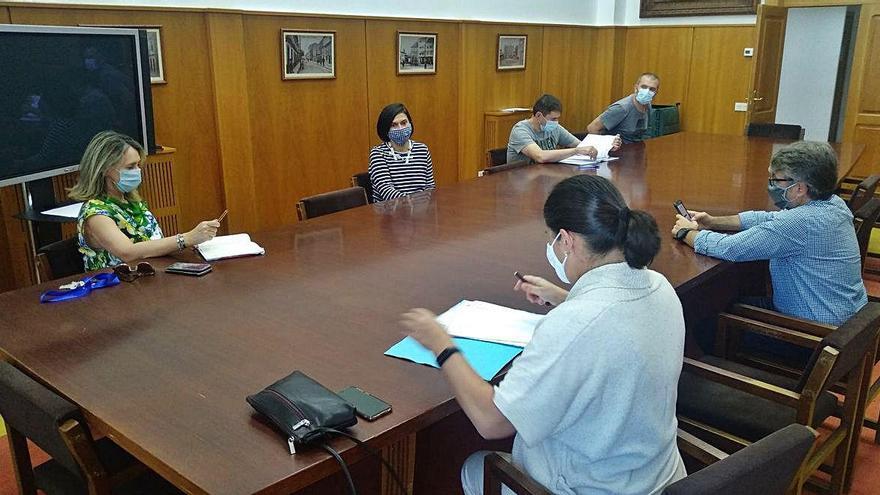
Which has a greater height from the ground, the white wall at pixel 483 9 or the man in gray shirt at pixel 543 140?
the white wall at pixel 483 9

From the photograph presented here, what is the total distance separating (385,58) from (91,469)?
488 cm

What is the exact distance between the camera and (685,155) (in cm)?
470

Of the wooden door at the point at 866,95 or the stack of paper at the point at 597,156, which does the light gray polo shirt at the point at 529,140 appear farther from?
the wooden door at the point at 866,95

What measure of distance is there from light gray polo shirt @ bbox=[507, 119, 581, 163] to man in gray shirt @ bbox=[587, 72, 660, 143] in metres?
0.60

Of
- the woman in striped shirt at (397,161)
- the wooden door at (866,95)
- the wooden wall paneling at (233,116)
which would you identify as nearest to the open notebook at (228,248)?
the woman in striped shirt at (397,161)

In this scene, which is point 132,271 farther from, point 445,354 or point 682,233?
point 682,233

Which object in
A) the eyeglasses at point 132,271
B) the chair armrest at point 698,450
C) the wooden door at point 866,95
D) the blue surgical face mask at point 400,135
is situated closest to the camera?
the chair armrest at point 698,450

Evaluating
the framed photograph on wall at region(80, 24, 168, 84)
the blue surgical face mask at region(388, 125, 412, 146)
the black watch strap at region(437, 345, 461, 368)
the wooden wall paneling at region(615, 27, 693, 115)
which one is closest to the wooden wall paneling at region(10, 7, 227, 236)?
the framed photograph on wall at region(80, 24, 168, 84)

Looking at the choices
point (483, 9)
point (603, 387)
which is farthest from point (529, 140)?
point (603, 387)

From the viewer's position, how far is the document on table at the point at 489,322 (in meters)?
1.72

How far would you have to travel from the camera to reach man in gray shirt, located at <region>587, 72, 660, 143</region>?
17.6ft

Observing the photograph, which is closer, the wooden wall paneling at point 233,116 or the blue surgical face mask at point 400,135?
the blue surgical face mask at point 400,135

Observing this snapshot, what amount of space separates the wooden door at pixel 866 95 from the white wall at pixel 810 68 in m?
0.78

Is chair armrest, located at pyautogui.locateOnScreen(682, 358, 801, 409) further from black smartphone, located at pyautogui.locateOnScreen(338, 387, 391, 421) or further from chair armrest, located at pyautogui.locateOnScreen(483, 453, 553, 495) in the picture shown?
black smartphone, located at pyautogui.locateOnScreen(338, 387, 391, 421)
